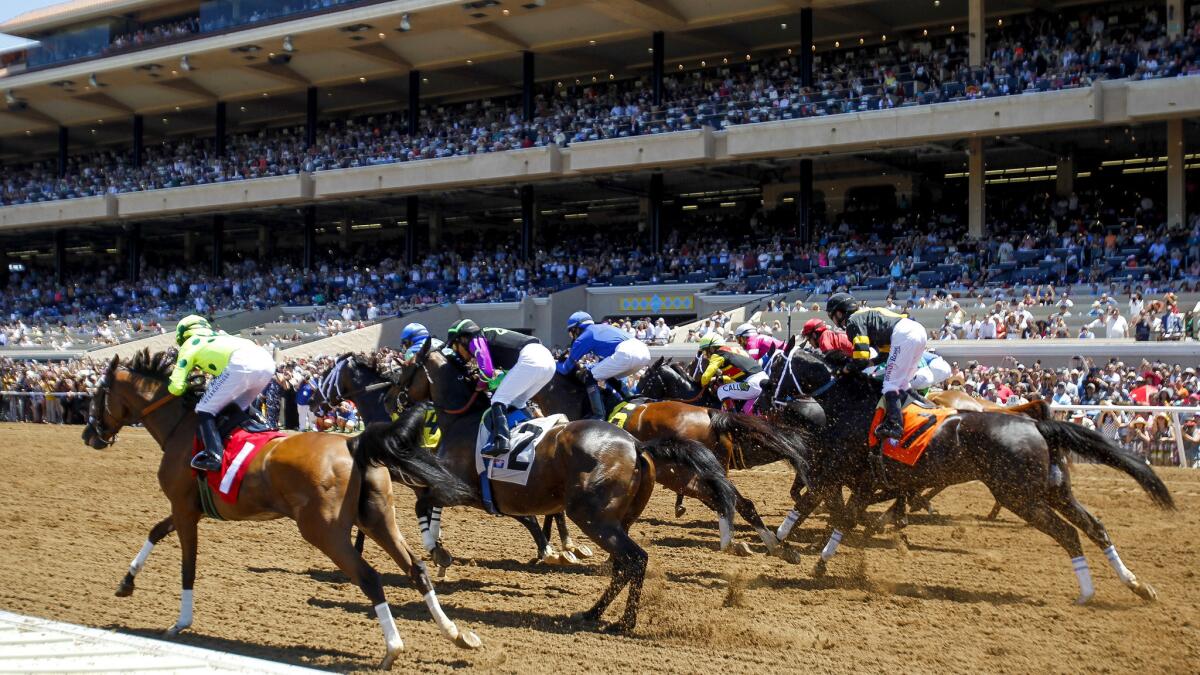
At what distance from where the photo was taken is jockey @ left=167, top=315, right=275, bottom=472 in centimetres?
691

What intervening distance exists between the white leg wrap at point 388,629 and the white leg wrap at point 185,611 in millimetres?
1438

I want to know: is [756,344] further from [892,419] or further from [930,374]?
[892,419]

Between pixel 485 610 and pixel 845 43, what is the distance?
28.1 m

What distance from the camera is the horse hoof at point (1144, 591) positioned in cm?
728

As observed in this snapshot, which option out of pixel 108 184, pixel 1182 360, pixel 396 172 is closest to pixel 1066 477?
pixel 1182 360

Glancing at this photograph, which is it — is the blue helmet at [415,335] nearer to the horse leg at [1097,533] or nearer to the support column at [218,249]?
the horse leg at [1097,533]

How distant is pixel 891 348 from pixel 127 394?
536cm

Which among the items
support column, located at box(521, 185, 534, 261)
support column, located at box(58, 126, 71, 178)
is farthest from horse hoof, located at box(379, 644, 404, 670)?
support column, located at box(58, 126, 71, 178)

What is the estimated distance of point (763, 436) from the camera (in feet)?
28.0

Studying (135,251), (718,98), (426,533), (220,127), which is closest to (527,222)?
(718,98)

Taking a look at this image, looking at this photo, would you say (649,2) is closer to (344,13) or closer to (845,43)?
(845,43)

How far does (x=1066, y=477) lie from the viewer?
24.9 feet

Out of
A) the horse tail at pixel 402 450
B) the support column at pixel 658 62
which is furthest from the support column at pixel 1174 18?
the horse tail at pixel 402 450

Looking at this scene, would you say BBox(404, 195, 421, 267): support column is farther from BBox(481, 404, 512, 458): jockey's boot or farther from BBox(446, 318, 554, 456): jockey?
BBox(481, 404, 512, 458): jockey's boot
